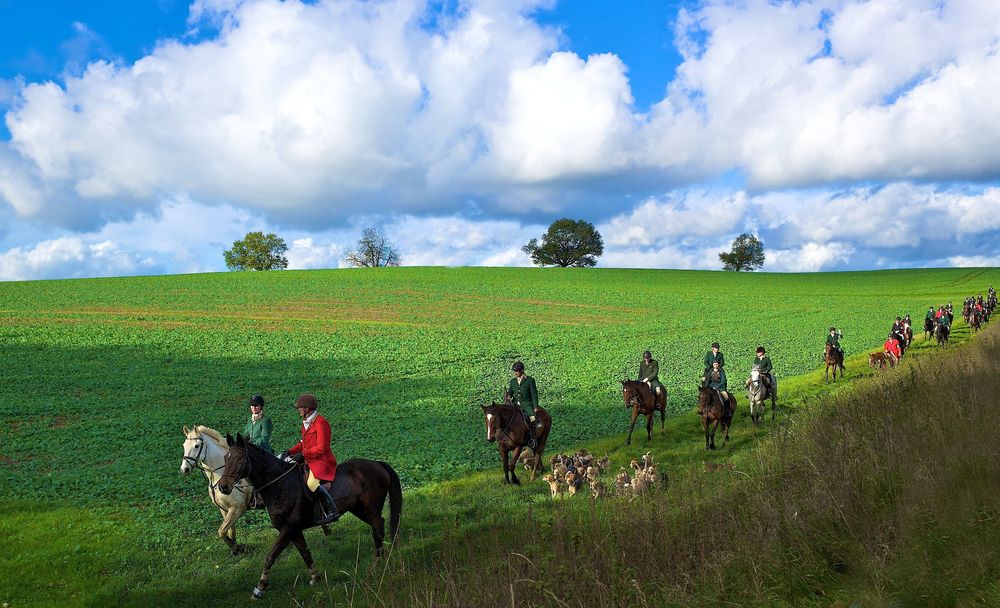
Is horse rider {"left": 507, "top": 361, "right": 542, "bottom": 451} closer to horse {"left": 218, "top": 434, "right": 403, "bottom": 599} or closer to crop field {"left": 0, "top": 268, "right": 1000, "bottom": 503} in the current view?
crop field {"left": 0, "top": 268, "right": 1000, "bottom": 503}

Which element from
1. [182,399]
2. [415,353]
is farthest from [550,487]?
[415,353]

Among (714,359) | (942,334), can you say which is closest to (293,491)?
(714,359)

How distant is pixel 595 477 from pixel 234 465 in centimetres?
717

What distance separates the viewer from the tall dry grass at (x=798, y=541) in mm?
5680

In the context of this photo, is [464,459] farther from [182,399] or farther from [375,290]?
[375,290]

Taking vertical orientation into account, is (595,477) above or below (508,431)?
below

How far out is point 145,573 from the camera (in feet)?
37.5

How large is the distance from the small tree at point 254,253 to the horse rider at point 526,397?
105 m

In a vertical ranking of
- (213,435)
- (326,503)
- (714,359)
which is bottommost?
(326,503)

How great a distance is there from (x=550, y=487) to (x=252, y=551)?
619cm

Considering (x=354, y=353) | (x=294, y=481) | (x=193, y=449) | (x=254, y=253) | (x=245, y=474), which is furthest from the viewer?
(x=254, y=253)

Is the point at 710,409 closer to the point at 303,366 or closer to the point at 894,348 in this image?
the point at 894,348

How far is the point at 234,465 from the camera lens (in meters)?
9.62

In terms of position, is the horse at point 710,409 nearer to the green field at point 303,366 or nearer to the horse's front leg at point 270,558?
the green field at point 303,366
